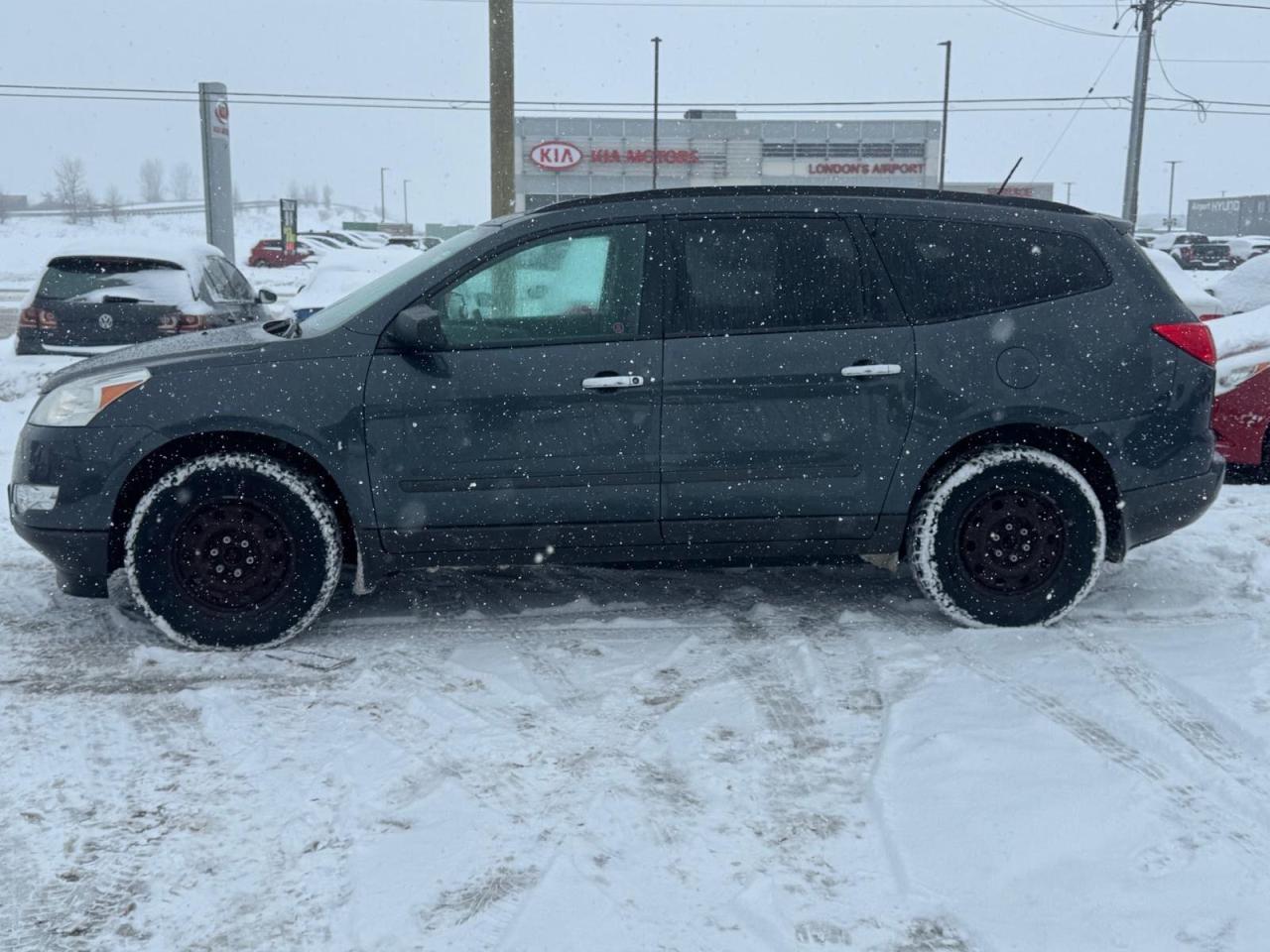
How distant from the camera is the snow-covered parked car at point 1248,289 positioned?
10516 mm

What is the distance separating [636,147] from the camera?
50.8 metres

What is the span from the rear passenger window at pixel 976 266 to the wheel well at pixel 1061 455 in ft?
1.69

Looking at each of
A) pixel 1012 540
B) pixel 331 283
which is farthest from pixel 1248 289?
pixel 331 283

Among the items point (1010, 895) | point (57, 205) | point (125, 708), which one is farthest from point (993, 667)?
point (57, 205)

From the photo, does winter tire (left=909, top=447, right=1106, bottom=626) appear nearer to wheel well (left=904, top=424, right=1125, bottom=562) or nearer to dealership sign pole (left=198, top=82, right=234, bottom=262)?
wheel well (left=904, top=424, right=1125, bottom=562)

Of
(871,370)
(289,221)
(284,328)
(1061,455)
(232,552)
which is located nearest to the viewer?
(232,552)

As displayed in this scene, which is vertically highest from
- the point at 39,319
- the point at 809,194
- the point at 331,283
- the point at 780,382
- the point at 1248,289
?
the point at 809,194

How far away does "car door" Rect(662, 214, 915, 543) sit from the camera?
4520mm

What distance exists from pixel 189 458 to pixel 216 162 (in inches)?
705

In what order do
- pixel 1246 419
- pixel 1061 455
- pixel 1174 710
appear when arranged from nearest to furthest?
pixel 1174 710 → pixel 1061 455 → pixel 1246 419

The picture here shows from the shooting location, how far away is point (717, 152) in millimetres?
51500

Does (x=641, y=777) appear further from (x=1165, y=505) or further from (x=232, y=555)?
(x=1165, y=505)

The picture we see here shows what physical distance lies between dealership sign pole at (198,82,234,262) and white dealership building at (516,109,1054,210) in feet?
98.1

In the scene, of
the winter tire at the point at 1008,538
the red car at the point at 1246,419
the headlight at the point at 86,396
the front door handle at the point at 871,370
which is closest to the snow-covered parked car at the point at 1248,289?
the red car at the point at 1246,419
